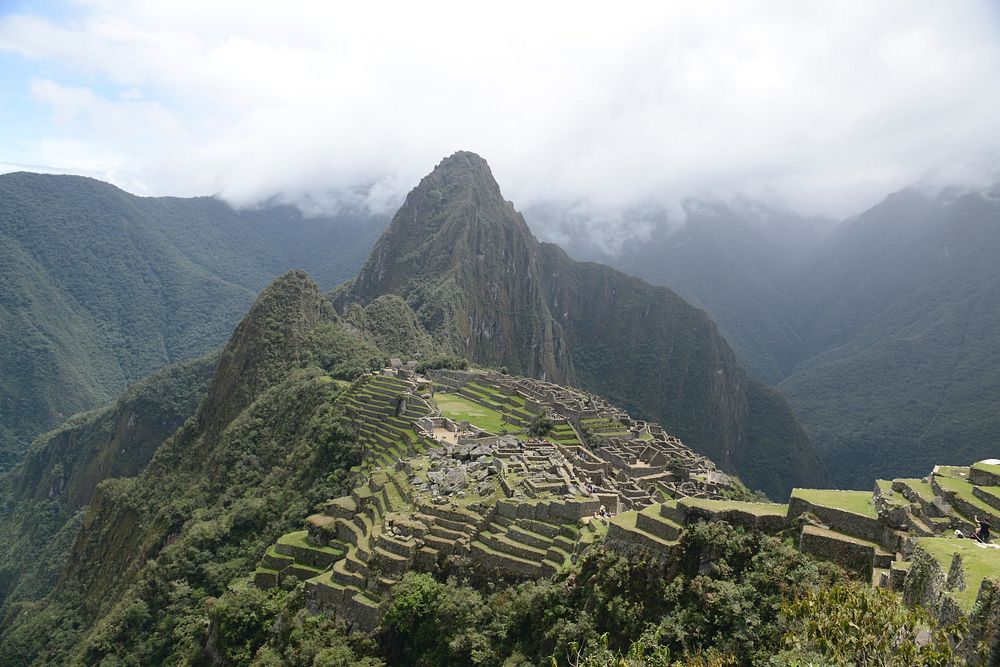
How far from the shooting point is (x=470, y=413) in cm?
6134

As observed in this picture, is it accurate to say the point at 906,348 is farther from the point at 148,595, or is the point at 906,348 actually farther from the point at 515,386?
the point at 148,595

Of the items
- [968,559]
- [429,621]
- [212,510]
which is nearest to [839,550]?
[968,559]

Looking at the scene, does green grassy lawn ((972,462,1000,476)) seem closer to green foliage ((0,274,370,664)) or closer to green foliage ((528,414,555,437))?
green foliage ((0,274,370,664))

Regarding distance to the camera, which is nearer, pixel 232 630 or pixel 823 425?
pixel 232 630

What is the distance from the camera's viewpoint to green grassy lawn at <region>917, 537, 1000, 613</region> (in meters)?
10.8

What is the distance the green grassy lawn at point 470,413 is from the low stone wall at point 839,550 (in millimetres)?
37963

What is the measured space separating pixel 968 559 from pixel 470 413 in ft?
167

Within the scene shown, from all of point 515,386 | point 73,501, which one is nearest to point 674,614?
point 515,386

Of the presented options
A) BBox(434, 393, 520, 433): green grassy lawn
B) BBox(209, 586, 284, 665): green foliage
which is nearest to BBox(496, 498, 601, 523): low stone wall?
BBox(209, 586, 284, 665): green foliage

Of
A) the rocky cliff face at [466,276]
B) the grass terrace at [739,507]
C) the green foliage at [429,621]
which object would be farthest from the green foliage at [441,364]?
the grass terrace at [739,507]

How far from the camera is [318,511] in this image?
38.0 meters

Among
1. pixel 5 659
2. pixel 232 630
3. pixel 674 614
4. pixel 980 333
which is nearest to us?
pixel 674 614

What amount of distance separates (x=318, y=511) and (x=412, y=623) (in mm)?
17138

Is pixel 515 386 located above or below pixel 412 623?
above
